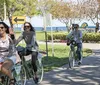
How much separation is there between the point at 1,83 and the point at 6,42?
0.80m

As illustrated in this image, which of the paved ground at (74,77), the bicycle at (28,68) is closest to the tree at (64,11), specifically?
the paved ground at (74,77)

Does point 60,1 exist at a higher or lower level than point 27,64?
higher

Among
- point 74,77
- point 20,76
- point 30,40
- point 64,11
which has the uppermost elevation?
point 64,11

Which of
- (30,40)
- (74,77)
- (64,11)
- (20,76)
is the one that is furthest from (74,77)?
(64,11)

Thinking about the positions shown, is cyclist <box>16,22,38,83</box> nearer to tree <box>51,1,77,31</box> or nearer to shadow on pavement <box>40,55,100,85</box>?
shadow on pavement <box>40,55,100,85</box>

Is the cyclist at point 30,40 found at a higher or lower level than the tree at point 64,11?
lower

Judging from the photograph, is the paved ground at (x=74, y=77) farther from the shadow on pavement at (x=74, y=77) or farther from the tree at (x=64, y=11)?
the tree at (x=64, y=11)

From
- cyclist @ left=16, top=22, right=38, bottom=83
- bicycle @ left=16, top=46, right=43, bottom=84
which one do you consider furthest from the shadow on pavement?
cyclist @ left=16, top=22, right=38, bottom=83

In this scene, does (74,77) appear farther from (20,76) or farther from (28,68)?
(20,76)

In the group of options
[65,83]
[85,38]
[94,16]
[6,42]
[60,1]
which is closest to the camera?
[6,42]

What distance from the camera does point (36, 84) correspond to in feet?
28.4

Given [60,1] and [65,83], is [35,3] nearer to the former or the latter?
[60,1]

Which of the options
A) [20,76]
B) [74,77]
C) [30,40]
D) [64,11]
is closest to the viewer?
[20,76]

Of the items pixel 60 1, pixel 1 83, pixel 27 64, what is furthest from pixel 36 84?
pixel 60 1
